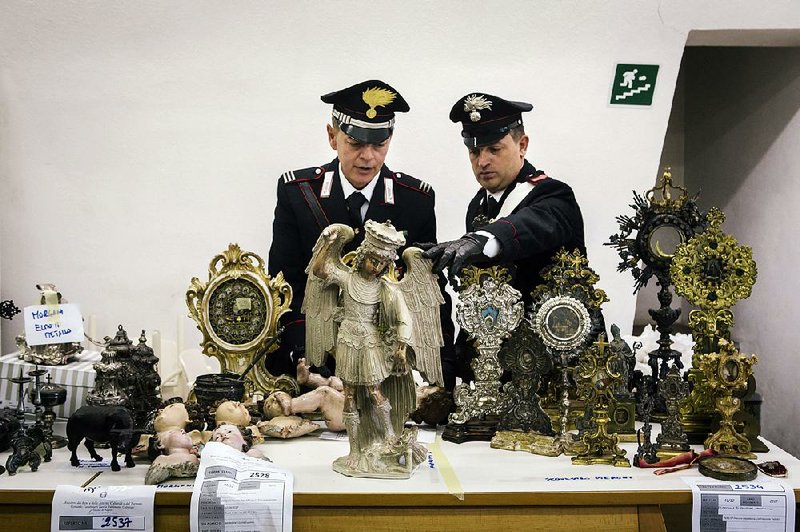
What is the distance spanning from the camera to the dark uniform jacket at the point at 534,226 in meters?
3.18

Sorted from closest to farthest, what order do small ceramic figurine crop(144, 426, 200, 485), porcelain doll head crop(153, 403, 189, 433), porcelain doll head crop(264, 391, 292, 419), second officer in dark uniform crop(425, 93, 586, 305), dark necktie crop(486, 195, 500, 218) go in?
small ceramic figurine crop(144, 426, 200, 485), porcelain doll head crop(153, 403, 189, 433), porcelain doll head crop(264, 391, 292, 419), second officer in dark uniform crop(425, 93, 586, 305), dark necktie crop(486, 195, 500, 218)

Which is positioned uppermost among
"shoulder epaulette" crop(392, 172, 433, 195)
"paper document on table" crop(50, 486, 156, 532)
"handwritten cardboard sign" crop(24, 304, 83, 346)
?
"shoulder epaulette" crop(392, 172, 433, 195)

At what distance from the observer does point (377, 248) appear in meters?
2.62

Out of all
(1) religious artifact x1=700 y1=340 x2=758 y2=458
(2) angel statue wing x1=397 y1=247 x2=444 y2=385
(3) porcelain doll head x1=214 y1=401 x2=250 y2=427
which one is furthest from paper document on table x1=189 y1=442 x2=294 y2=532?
(1) religious artifact x1=700 y1=340 x2=758 y2=458

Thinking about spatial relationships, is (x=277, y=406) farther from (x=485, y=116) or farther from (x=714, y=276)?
(x=714, y=276)

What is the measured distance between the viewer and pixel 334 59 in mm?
3646

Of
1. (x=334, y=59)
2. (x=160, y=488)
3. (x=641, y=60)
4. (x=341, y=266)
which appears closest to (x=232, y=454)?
(x=160, y=488)

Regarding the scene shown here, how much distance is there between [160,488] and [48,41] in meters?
2.14

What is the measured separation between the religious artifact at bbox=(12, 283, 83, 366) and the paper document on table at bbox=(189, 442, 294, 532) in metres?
1.11

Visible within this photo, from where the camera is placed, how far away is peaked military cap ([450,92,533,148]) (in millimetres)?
3428

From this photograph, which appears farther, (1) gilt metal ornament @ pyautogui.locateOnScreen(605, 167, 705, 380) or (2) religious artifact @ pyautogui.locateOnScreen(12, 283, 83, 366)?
(2) religious artifact @ pyautogui.locateOnScreen(12, 283, 83, 366)

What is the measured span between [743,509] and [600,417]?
506 mm

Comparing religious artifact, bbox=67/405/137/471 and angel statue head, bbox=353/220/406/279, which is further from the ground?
angel statue head, bbox=353/220/406/279

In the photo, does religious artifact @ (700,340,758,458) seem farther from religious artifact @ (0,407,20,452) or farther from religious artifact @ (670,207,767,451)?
religious artifact @ (0,407,20,452)
